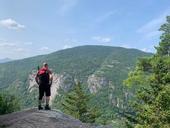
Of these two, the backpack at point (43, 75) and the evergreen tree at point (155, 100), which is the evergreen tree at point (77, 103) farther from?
the backpack at point (43, 75)

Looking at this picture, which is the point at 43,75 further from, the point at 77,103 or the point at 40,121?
the point at 77,103

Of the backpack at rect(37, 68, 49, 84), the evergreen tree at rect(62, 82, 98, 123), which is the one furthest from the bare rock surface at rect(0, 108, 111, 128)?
the evergreen tree at rect(62, 82, 98, 123)

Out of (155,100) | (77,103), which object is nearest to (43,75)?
(155,100)

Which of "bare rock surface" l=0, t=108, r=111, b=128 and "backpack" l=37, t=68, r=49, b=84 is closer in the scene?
"bare rock surface" l=0, t=108, r=111, b=128

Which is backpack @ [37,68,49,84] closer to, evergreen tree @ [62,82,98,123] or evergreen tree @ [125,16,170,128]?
evergreen tree @ [125,16,170,128]

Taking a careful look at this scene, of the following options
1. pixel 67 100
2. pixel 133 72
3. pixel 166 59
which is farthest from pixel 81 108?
pixel 166 59

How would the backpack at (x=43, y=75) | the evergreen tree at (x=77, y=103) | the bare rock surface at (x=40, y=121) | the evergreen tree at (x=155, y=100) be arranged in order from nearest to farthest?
the bare rock surface at (x=40, y=121), the backpack at (x=43, y=75), the evergreen tree at (x=155, y=100), the evergreen tree at (x=77, y=103)

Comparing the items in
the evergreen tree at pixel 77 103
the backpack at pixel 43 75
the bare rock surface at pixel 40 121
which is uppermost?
the backpack at pixel 43 75

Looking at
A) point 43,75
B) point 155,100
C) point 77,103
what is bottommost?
point 77,103

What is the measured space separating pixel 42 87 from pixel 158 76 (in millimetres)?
17793

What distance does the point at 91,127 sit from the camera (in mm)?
17656

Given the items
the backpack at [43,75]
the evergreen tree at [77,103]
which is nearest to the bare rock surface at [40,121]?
the backpack at [43,75]

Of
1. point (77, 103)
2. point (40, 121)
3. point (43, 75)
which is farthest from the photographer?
point (77, 103)

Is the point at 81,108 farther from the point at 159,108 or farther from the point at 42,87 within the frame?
the point at 42,87
